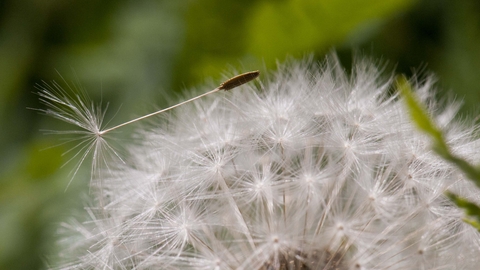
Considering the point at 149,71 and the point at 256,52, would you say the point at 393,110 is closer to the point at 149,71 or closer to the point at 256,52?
the point at 256,52

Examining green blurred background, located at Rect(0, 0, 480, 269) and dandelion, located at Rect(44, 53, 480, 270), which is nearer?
dandelion, located at Rect(44, 53, 480, 270)

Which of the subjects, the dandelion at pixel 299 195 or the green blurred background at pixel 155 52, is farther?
the green blurred background at pixel 155 52

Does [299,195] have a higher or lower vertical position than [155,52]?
lower

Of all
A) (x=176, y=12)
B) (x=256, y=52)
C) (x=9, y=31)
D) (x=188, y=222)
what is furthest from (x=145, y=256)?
(x=9, y=31)

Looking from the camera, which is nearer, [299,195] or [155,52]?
[299,195]
